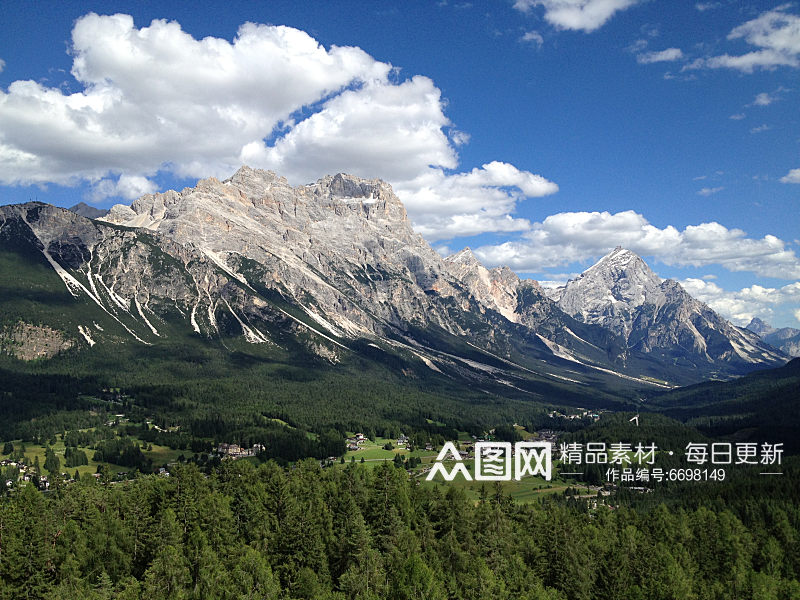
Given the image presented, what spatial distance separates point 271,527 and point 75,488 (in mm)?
33276

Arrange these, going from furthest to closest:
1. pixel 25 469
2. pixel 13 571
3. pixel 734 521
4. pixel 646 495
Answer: pixel 25 469, pixel 646 495, pixel 734 521, pixel 13 571

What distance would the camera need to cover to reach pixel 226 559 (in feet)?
269

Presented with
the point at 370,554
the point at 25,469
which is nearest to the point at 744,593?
the point at 370,554

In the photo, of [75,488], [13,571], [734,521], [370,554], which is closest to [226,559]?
[370,554]

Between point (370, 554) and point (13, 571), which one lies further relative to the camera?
point (370, 554)

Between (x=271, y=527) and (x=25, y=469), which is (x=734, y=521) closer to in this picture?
(x=271, y=527)

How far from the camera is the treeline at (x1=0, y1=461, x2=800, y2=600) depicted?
241ft

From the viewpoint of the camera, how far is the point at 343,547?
8888 centimetres

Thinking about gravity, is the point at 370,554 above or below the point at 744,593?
above

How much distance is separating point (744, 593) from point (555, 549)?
29828 millimetres

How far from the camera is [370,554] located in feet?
277

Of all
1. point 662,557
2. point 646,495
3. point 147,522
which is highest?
point 147,522

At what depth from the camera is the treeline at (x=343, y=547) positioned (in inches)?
2891

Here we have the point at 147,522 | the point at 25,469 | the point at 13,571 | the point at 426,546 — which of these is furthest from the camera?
the point at 25,469
